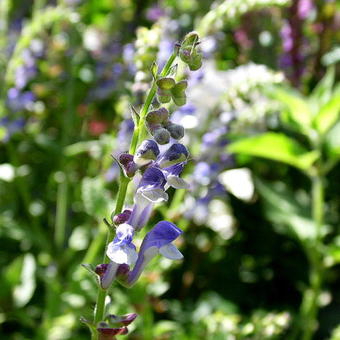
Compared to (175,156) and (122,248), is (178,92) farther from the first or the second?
(122,248)

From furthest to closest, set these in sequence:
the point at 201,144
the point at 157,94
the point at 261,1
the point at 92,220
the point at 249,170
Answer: the point at 249,170
the point at 92,220
the point at 201,144
the point at 261,1
the point at 157,94

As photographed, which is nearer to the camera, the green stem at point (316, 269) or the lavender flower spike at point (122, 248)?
the lavender flower spike at point (122, 248)

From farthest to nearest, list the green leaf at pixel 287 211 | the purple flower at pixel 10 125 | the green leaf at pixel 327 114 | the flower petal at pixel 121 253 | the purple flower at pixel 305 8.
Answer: the purple flower at pixel 305 8, the purple flower at pixel 10 125, the green leaf at pixel 287 211, the green leaf at pixel 327 114, the flower petal at pixel 121 253

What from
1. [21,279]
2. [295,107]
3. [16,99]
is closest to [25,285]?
[21,279]

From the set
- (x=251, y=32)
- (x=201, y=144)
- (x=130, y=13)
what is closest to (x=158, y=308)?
(x=201, y=144)

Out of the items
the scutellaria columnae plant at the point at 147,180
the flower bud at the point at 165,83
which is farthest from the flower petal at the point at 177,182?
the flower bud at the point at 165,83

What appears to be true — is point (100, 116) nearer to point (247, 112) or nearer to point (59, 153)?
point (59, 153)

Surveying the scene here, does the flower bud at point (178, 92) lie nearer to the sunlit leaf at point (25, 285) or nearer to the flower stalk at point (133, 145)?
the flower stalk at point (133, 145)

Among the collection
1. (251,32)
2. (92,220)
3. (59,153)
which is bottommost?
(92,220)
